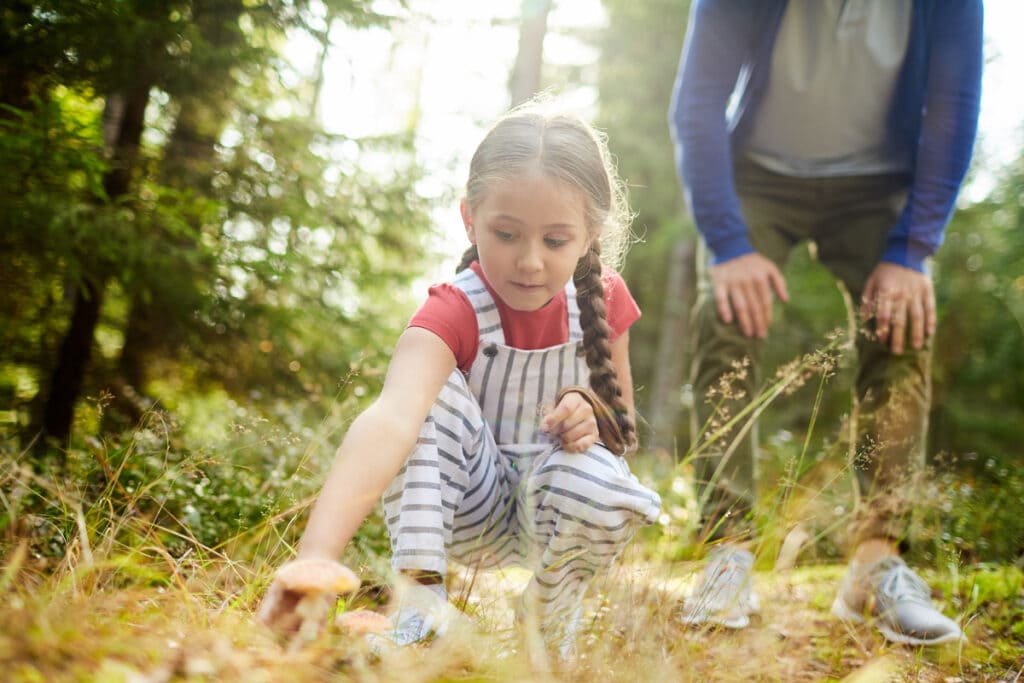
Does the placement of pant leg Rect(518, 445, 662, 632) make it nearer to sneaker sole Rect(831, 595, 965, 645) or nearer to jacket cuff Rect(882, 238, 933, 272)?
Answer: sneaker sole Rect(831, 595, 965, 645)

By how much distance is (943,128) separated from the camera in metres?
2.57

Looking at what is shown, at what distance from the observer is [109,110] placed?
13.4ft

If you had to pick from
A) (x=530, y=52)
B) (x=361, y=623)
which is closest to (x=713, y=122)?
(x=361, y=623)

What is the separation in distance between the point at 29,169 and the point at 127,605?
2074 mm

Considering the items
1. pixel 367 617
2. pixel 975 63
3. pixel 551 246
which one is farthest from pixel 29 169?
pixel 975 63

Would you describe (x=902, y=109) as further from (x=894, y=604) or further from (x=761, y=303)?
(x=894, y=604)

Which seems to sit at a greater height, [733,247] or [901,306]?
[733,247]

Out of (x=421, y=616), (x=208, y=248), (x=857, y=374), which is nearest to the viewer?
(x=421, y=616)

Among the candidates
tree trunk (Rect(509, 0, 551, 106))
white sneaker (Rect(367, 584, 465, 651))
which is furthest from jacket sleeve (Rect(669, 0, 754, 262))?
tree trunk (Rect(509, 0, 551, 106))

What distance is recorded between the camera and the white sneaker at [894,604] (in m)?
2.20

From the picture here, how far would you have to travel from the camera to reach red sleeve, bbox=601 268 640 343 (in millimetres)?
2230

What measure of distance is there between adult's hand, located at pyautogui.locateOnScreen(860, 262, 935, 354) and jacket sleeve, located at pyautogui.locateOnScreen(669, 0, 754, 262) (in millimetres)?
477

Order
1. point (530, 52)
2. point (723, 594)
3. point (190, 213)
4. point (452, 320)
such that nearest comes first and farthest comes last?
point (452, 320) → point (723, 594) → point (190, 213) → point (530, 52)

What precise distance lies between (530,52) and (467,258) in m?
2.84
